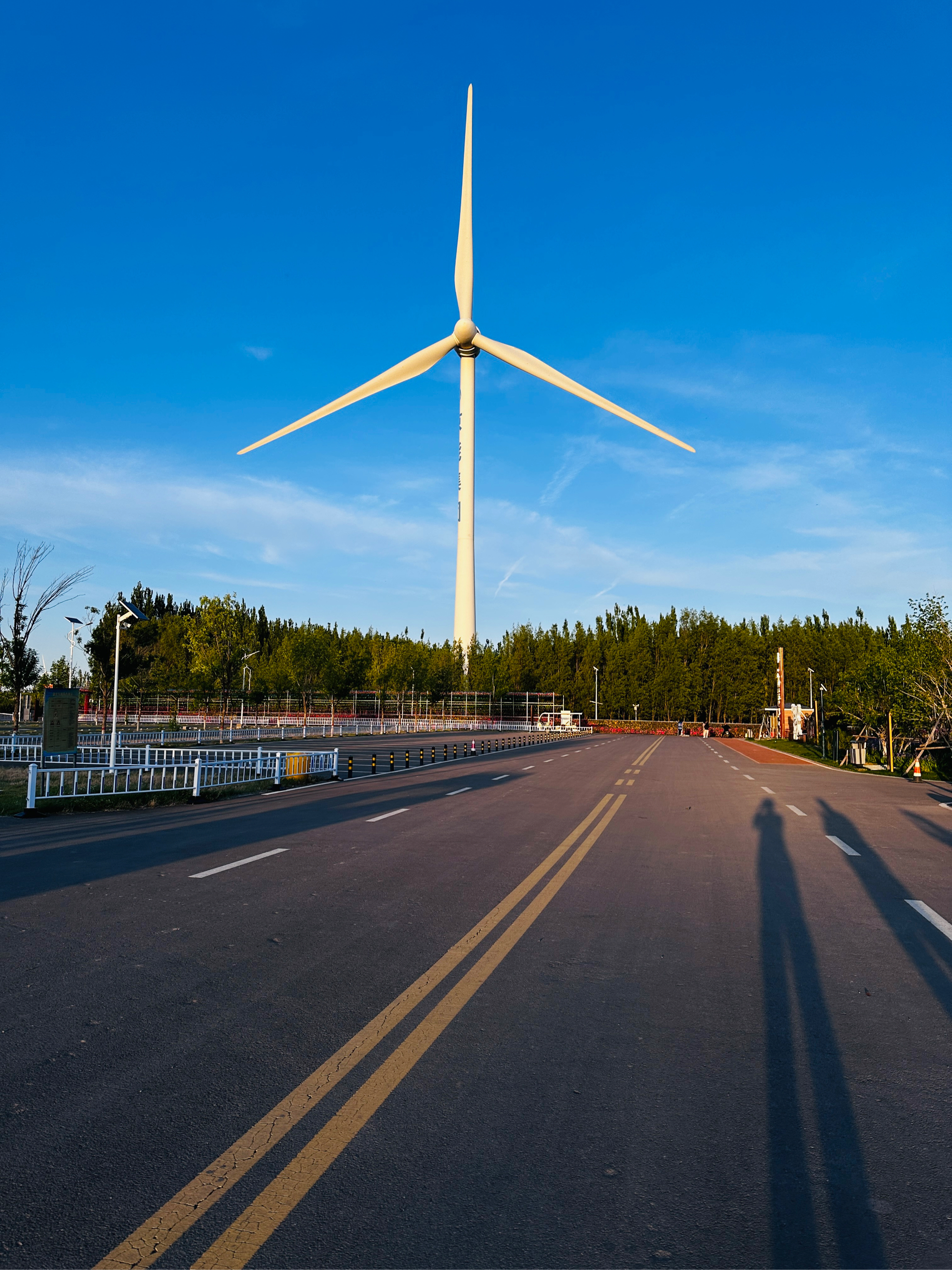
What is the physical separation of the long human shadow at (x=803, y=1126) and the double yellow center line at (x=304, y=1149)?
1.86 meters

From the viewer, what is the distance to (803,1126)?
4113 millimetres

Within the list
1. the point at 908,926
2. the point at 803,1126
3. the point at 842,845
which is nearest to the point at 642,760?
the point at 842,845

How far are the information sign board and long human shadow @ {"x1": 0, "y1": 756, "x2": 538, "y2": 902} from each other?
4877 mm

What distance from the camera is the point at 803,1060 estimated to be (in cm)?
489

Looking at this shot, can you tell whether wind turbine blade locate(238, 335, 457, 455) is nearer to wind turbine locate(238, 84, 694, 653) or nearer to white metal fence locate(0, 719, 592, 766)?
wind turbine locate(238, 84, 694, 653)

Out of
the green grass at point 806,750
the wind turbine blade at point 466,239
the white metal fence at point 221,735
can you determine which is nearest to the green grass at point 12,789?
the white metal fence at point 221,735

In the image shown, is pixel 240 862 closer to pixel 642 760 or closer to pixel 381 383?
pixel 642 760

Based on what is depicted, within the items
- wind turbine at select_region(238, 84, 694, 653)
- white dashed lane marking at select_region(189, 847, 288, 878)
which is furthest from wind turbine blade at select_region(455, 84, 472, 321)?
white dashed lane marking at select_region(189, 847, 288, 878)

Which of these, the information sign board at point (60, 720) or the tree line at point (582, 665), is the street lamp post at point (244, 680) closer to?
the tree line at point (582, 665)

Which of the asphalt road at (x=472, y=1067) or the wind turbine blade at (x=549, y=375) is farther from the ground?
the wind turbine blade at (x=549, y=375)

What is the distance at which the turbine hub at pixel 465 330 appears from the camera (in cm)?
7156

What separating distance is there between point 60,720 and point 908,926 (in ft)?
64.8

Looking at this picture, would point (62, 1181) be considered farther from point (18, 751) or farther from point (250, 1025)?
point (18, 751)

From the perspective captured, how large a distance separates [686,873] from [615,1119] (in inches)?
279
